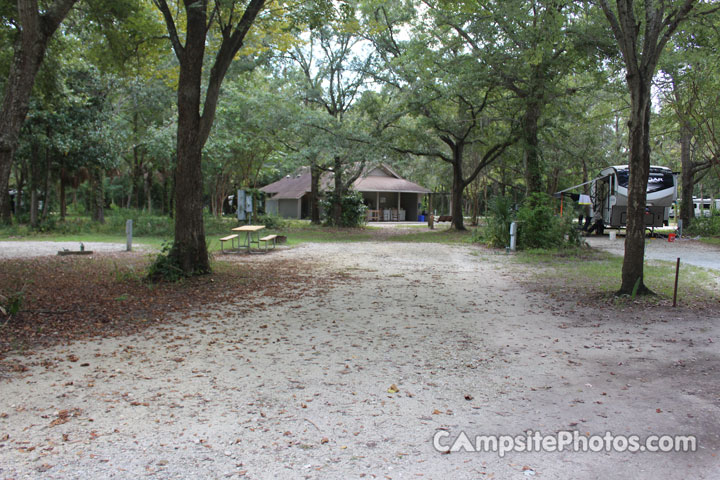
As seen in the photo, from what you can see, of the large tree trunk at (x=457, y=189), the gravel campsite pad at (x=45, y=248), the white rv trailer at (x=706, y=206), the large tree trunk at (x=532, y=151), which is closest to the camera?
the gravel campsite pad at (x=45, y=248)

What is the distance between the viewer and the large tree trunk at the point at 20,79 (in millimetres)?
6422

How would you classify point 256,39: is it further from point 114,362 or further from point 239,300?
point 114,362

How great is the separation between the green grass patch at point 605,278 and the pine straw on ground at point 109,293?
180 inches

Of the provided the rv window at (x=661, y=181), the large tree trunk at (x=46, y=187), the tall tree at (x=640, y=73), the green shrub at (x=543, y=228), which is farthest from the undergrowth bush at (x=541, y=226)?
the large tree trunk at (x=46, y=187)

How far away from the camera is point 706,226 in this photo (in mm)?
23328

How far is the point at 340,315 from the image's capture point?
23.0ft

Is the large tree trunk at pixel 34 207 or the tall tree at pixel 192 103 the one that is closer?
the tall tree at pixel 192 103

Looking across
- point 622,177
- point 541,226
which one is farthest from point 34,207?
point 622,177

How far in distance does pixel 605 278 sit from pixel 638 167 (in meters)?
3.27

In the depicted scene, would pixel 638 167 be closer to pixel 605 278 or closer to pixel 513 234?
pixel 605 278

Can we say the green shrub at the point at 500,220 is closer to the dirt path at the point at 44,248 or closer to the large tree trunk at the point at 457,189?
the large tree trunk at the point at 457,189

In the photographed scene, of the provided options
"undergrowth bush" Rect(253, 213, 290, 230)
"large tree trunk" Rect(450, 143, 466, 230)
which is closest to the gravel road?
"large tree trunk" Rect(450, 143, 466, 230)

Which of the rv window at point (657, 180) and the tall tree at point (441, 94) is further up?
the tall tree at point (441, 94)

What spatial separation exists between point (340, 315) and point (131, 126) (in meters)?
29.2
